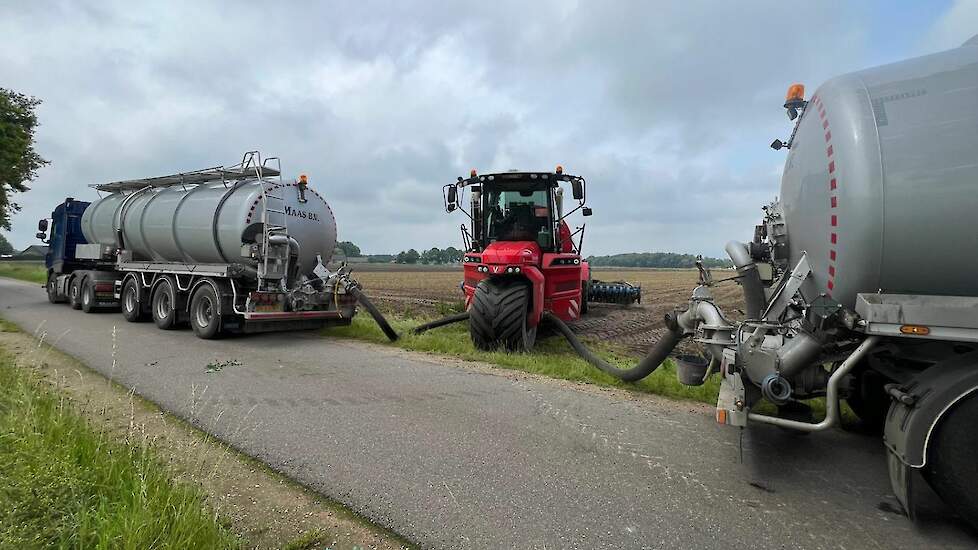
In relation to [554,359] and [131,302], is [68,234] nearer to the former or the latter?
[131,302]

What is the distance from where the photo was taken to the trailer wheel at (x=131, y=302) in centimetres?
1109

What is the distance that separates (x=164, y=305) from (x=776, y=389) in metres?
11.2

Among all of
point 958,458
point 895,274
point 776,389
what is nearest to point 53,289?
point 776,389

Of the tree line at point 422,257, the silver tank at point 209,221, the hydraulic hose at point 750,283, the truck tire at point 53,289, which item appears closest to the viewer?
the hydraulic hose at point 750,283

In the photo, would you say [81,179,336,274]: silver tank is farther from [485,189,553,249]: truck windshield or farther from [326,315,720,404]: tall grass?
[485,189,553,249]: truck windshield

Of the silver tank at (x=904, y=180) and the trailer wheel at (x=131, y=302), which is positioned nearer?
the silver tank at (x=904, y=180)

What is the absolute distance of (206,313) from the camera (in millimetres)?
9195

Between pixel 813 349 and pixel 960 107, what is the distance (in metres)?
1.55

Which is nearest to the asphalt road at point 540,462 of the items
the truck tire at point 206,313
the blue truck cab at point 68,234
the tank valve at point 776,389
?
the tank valve at point 776,389

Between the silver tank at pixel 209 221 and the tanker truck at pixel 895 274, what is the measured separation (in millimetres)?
8088

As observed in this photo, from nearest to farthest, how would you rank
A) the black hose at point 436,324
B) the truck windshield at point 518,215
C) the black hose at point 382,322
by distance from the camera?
the black hose at point 382,322, the truck windshield at point 518,215, the black hose at point 436,324

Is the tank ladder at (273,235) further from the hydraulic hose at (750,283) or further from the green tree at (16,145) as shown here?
the green tree at (16,145)

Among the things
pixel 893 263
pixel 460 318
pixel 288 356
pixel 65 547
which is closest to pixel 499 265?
pixel 460 318

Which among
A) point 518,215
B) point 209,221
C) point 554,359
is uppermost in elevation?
point 518,215
